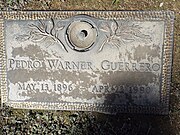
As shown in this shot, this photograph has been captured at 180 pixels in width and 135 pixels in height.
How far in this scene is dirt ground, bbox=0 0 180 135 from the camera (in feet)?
7.11

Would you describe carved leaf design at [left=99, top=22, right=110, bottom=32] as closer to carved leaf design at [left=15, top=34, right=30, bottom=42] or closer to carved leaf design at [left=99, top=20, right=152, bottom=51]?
carved leaf design at [left=99, top=20, right=152, bottom=51]

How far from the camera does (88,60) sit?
2.17m

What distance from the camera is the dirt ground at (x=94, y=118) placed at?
7.11ft

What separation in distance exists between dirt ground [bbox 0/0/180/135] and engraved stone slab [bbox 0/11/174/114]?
0.17ft

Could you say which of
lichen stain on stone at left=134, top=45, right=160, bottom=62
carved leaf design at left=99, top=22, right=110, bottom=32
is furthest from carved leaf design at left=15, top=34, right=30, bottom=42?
lichen stain on stone at left=134, top=45, right=160, bottom=62

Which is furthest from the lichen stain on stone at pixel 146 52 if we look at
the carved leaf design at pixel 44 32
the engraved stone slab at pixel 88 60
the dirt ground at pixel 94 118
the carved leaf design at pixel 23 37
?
the carved leaf design at pixel 23 37

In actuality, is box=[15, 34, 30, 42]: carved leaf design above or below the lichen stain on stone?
above

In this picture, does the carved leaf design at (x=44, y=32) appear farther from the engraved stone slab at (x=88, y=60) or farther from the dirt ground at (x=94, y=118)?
the dirt ground at (x=94, y=118)

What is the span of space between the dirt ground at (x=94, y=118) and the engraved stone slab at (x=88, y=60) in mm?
51

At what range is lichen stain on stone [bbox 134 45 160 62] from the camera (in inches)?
83.3

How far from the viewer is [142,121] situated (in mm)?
2234

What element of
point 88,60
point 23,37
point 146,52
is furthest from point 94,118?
point 23,37

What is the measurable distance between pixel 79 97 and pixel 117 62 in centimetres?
30

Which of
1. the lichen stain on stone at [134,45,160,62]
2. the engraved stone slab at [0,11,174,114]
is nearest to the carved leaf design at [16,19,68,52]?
the engraved stone slab at [0,11,174,114]
